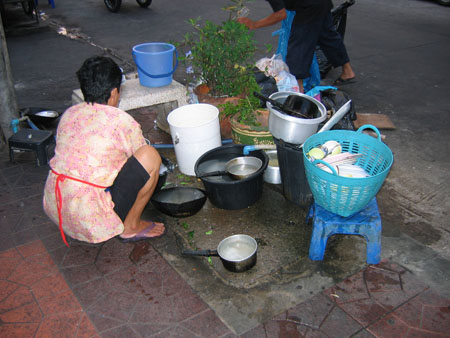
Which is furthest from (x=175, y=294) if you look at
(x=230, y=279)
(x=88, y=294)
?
(x=88, y=294)

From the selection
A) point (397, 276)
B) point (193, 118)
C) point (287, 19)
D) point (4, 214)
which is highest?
point (287, 19)

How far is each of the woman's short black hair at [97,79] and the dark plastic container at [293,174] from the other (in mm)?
1182

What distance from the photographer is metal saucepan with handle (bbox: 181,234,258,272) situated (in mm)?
2240

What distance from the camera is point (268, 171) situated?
304cm

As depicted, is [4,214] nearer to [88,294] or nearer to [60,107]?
[88,294]

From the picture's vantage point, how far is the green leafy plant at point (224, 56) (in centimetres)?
319

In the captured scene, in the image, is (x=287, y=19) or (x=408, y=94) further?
(x=408, y=94)

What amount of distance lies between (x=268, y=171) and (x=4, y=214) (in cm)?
212

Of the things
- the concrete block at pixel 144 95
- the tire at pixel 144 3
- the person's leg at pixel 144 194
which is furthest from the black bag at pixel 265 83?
the tire at pixel 144 3

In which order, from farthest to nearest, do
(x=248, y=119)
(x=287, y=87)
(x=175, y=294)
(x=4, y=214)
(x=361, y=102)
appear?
(x=361, y=102) < (x=287, y=87) < (x=248, y=119) < (x=4, y=214) < (x=175, y=294)

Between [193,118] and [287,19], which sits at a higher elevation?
[287,19]

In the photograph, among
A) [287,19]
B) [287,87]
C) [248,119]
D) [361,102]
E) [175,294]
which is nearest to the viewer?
[175,294]

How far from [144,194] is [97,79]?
78 cm

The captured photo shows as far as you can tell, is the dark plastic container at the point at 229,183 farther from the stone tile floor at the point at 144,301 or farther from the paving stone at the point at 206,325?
the paving stone at the point at 206,325
